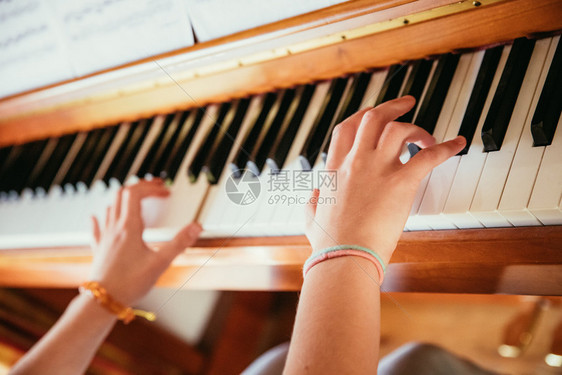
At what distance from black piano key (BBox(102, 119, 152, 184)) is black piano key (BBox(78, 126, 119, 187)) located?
6 cm

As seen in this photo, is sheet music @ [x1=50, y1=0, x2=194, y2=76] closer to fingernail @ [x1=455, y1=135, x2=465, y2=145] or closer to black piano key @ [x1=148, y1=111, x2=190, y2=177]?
black piano key @ [x1=148, y1=111, x2=190, y2=177]

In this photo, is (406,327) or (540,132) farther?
(406,327)

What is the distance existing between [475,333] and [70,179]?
1.21 m

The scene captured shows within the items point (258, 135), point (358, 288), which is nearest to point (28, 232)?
point (258, 135)

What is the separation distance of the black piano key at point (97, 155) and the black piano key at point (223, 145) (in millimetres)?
409

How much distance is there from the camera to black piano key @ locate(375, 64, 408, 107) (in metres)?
1.00

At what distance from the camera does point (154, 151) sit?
1316 millimetres

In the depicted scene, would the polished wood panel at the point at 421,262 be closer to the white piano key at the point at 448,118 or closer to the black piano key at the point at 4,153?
the white piano key at the point at 448,118

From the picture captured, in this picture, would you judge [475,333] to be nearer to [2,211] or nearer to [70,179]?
[70,179]

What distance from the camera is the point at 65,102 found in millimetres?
1428

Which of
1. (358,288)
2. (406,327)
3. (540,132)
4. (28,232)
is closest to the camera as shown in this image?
(358,288)

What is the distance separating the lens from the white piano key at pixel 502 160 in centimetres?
76

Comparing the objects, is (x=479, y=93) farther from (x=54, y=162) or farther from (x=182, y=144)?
(x=54, y=162)

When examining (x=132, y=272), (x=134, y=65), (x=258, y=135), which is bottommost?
(x=132, y=272)
